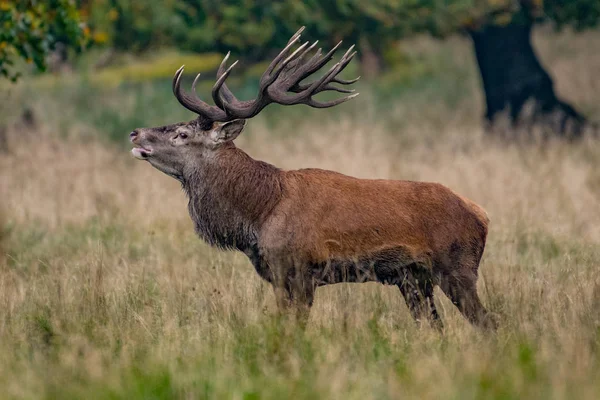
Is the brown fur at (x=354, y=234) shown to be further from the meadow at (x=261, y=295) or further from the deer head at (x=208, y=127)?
the deer head at (x=208, y=127)

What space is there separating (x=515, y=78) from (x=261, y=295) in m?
12.3

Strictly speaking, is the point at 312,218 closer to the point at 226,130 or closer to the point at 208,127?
the point at 226,130

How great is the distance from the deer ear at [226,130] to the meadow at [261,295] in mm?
932

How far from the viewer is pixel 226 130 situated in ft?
24.6

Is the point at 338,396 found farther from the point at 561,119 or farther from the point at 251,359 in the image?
the point at 561,119

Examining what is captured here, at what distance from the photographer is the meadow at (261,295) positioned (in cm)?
522

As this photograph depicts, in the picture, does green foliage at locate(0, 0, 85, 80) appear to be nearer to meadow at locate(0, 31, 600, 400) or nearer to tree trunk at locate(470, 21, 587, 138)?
meadow at locate(0, 31, 600, 400)

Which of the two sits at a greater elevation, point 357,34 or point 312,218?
point 312,218

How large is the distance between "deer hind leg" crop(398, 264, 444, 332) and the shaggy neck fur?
1017 mm

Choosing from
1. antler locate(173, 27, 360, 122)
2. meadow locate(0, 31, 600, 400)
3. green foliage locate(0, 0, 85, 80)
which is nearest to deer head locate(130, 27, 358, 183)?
antler locate(173, 27, 360, 122)

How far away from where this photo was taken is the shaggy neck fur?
23.7ft

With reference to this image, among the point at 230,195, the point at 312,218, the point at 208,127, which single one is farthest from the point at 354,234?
the point at 208,127

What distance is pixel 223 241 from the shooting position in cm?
737

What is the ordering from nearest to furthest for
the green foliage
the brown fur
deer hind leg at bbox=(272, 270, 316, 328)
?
deer hind leg at bbox=(272, 270, 316, 328), the brown fur, the green foliage
